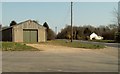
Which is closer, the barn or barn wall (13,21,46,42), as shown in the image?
barn wall (13,21,46,42)

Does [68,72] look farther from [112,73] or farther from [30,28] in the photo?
[30,28]

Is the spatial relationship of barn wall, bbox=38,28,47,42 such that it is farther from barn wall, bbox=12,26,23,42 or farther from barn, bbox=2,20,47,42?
barn wall, bbox=12,26,23,42

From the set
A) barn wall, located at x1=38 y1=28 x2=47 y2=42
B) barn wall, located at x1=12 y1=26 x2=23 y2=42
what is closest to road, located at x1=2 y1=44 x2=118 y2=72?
barn wall, located at x1=12 y1=26 x2=23 y2=42

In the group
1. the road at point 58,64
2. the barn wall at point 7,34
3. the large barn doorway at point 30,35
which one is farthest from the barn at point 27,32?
the road at point 58,64

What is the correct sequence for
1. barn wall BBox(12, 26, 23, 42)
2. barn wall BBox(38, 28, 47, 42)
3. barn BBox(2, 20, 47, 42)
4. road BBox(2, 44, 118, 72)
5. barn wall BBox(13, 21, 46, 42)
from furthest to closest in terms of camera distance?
barn wall BBox(38, 28, 47, 42) < barn BBox(2, 20, 47, 42) < barn wall BBox(13, 21, 46, 42) < barn wall BBox(12, 26, 23, 42) < road BBox(2, 44, 118, 72)

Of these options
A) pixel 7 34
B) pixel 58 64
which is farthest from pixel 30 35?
pixel 58 64

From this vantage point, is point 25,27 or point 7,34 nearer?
point 25,27

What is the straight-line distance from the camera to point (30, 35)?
217 feet

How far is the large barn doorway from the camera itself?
66.1m

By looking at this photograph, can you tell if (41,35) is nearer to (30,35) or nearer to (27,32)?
(30,35)

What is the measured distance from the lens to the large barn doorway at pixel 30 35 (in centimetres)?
6606

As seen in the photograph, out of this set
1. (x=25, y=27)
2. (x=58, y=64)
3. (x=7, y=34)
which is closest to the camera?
(x=58, y=64)

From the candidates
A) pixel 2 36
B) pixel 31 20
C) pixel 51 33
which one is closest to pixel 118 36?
pixel 51 33

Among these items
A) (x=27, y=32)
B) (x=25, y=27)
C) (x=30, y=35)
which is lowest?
(x=30, y=35)
